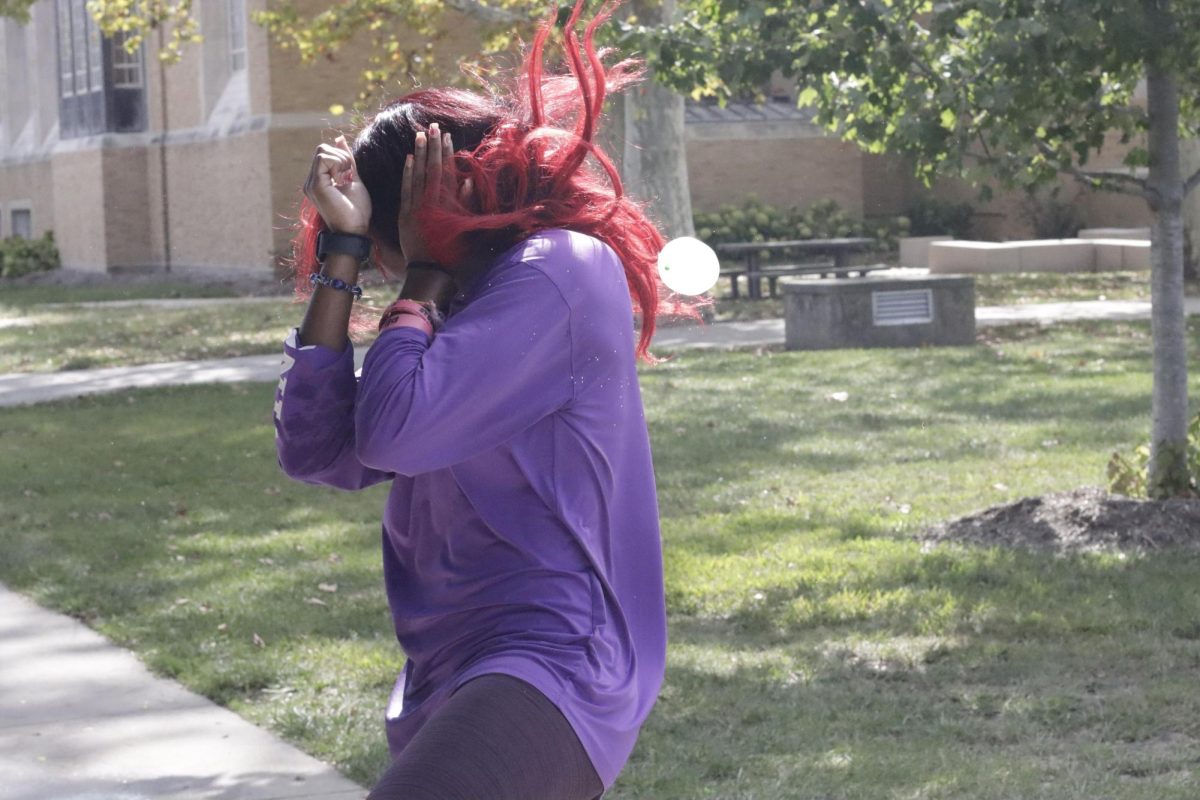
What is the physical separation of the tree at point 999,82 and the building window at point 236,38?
2477 cm

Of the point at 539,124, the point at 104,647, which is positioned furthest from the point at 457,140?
the point at 104,647

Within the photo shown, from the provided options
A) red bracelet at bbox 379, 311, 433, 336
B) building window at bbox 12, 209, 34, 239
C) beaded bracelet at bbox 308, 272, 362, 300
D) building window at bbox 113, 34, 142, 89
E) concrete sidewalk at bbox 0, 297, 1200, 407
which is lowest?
concrete sidewalk at bbox 0, 297, 1200, 407

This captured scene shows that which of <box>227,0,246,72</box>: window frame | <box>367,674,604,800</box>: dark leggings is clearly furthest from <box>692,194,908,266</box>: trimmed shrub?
<box>367,674,604,800</box>: dark leggings

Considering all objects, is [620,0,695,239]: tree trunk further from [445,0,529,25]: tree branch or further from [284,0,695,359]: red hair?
[284,0,695,359]: red hair

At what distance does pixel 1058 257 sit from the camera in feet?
84.0

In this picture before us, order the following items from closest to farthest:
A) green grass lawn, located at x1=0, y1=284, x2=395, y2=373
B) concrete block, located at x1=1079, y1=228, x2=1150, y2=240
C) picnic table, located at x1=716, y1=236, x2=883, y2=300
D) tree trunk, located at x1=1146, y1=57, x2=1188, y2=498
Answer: tree trunk, located at x1=1146, y1=57, x2=1188, y2=498 → green grass lawn, located at x1=0, y1=284, x2=395, y2=373 → picnic table, located at x1=716, y1=236, x2=883, y2=300 → concrete block, located at x1=1079, y1=228, x2=1150, y2=240

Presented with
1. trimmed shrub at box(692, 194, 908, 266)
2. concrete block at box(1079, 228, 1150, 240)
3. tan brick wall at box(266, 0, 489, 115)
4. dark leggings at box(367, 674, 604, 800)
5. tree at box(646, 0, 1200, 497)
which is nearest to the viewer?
dark leggings at box(367, 674, 604, 800)

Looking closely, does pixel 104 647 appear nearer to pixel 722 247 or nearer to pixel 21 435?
pixel 21 435

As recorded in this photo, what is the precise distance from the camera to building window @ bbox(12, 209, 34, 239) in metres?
39.9

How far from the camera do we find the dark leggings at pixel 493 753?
1.95 m

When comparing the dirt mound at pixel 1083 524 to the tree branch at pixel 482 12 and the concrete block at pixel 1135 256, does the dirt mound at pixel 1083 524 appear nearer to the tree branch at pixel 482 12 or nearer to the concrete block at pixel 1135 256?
the tree branch at pixel 482 12

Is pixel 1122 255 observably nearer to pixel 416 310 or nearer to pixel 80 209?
pixel 80 209

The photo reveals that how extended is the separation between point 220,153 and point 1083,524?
2569cm

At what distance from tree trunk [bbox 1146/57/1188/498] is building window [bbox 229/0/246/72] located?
25595 mm
